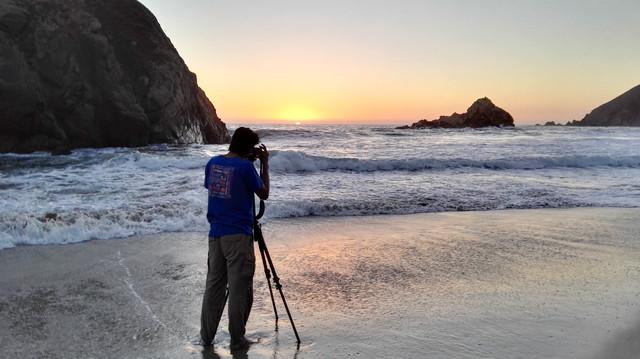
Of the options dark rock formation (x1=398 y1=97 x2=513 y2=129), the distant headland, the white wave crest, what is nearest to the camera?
the white wave crest

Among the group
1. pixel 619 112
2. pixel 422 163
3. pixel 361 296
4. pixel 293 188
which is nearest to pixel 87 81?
pixel 293 188

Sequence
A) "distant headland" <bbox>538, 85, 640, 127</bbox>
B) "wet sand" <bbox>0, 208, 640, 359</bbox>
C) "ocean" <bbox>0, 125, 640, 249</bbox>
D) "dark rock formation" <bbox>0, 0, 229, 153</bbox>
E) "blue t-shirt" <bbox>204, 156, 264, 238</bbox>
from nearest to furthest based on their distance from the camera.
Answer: "blue t-shirt" <bbox>204, 156, 264, 238</bbox> → "wet sand" <bbox>0, 208, 640, 359</bbox> → "ocean" <bbox>0, 125, 640, 249</bbox> → "dark rock formation" <bbox>0, 0, 229, 153</bbox> → "distant headland" <bbox>538, 85, 640, 127</bbox>

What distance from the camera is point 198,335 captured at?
4688mm

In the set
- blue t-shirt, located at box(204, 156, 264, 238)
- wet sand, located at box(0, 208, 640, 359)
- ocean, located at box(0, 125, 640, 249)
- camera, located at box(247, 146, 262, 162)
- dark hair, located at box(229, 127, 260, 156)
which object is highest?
dark hair, located at box(229, 127, 260, 156)

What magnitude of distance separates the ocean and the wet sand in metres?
1.02

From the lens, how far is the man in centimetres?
419

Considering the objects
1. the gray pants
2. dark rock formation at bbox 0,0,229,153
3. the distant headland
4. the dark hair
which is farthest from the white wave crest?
the distant headland

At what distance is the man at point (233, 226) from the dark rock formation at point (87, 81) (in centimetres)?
2146

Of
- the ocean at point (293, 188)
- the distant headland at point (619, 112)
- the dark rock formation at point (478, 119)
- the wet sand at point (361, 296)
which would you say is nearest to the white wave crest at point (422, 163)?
the ocean at point (293, 188)

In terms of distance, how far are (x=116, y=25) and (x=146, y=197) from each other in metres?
21.8

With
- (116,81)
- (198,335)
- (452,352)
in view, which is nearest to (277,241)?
(198,335)

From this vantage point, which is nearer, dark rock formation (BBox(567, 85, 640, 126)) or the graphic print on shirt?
the graphic print on shirt

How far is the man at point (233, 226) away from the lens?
4191 millimetres

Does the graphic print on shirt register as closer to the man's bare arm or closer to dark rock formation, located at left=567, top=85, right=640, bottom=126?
the man's bare arm
